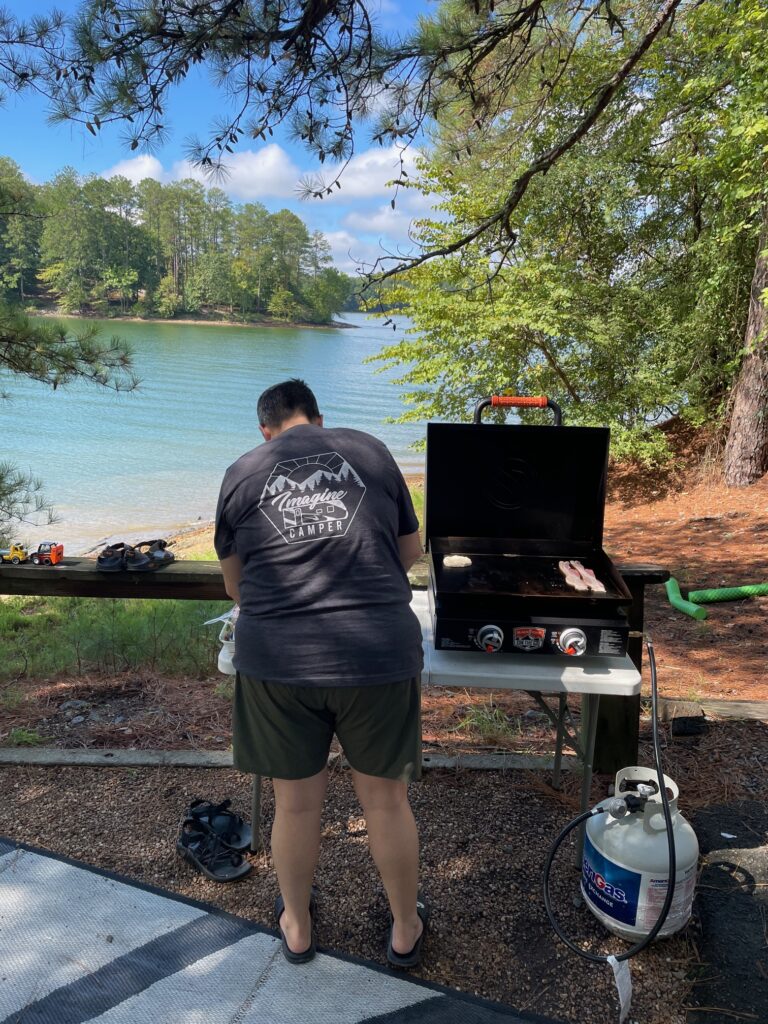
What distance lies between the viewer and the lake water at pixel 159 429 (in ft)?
40.1

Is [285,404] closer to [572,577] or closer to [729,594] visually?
[572,577]

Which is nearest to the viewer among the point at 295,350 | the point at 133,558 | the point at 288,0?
the point at 133,558

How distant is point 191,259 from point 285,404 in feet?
159

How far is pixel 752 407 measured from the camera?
8.80m

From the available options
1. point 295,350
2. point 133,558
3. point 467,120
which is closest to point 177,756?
point 133,558

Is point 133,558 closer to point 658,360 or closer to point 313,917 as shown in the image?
point 313,917

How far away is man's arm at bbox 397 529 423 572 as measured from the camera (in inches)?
72.6

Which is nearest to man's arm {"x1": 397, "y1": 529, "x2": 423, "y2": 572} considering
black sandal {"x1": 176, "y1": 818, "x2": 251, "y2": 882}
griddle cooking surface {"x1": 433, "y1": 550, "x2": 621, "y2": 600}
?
griddle cooking surface {"x1": 433, "y1": 550, "x2": 621, "y2": 600}

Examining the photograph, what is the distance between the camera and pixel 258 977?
182 centimetres

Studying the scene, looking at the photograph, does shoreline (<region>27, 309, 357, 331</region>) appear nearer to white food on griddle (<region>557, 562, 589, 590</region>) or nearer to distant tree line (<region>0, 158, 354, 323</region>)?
distant tree line (<region>0, 158, 354, 323</region>)

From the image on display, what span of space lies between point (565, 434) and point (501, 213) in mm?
2080

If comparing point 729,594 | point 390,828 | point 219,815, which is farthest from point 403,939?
point 729,594

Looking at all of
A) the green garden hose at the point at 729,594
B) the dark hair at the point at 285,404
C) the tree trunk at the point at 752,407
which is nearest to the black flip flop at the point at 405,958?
the dark hair at the point at 285,404

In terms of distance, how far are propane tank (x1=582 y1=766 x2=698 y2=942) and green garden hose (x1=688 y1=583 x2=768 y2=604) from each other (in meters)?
3.84
